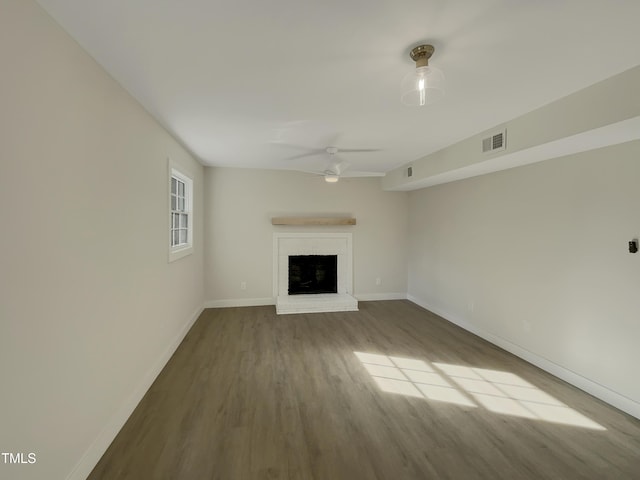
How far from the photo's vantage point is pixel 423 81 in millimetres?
1533

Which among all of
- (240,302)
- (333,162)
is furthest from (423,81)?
(240,302)

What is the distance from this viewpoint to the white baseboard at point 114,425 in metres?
1.63

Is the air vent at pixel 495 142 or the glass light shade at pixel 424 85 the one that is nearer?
the glass light shade at pixel 424 85

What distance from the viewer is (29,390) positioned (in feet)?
4.10

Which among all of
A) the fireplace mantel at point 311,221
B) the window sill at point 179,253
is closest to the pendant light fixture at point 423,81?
the window sill at point 179,253

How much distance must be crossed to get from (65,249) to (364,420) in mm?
2283

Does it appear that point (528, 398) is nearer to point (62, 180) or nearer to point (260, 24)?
point (260, 24)

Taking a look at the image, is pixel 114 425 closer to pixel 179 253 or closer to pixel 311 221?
pixel 179 253

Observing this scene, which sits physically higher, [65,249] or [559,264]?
[65,249]

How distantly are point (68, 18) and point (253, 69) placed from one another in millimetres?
913

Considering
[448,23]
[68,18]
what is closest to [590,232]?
[448,23]

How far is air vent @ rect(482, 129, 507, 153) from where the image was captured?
2.68m

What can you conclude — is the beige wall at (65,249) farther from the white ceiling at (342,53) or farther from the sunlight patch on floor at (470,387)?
the sunlight patch on floor at (470,387)

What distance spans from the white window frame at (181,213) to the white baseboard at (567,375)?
4.11m
